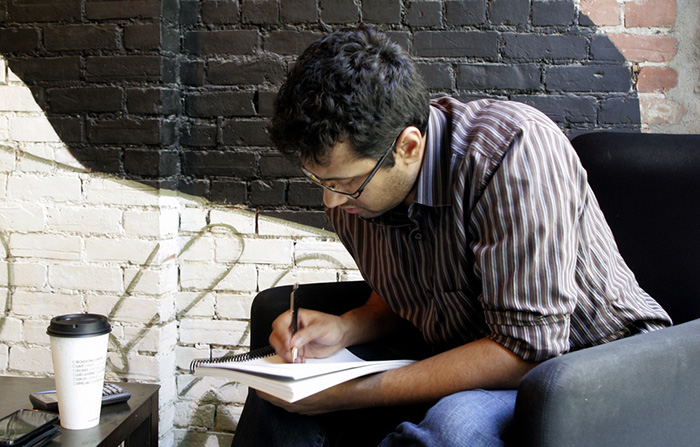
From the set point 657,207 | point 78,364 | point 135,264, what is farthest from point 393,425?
point 135,264

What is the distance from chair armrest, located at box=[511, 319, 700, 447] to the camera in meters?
0.73

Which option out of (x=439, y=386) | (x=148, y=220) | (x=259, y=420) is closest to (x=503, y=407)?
(x=439, y=386)

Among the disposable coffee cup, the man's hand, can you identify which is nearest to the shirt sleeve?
the man's hand

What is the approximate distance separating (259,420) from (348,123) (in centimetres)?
56

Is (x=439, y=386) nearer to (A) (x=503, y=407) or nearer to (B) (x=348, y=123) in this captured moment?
(A) (x=503, y=407)

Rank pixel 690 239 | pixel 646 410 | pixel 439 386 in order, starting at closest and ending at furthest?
pixel 646 410 → pixel 439 386 → pixel 690 239

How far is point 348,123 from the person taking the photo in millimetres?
943

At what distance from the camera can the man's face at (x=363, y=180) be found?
1.00m

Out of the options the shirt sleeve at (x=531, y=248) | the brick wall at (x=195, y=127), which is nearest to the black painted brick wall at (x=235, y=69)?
the brick wall at (x=195, y=127)

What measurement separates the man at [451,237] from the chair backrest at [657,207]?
177 millimetres

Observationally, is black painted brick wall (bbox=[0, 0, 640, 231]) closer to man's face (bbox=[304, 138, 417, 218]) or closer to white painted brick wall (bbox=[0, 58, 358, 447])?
white painted brick wall (bbox=[0, 58, 358, 447])

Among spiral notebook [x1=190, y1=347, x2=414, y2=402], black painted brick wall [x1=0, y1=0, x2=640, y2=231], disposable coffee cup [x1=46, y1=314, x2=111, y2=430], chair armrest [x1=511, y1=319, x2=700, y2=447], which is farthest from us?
black painted brick wall [x1=0, y1=0, x2=640, y2=231]

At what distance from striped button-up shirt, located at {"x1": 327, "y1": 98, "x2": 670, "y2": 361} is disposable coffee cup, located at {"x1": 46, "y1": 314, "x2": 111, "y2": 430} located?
56 cm

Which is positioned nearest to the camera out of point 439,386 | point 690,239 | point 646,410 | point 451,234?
point 646,410
